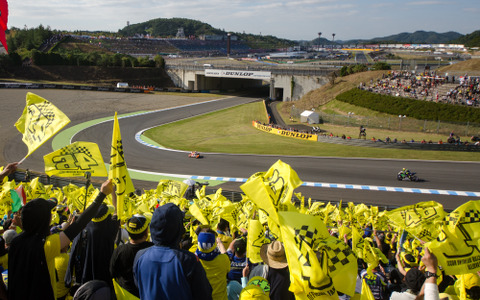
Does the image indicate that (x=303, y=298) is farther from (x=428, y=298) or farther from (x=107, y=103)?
(x=107, y=103)

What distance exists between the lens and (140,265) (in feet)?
12.0

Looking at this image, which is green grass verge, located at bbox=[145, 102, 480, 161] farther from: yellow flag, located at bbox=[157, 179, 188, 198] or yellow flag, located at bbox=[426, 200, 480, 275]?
yellow flag, located at bbox=[426, 200, 480, 275]

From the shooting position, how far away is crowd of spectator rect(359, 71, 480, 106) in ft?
139

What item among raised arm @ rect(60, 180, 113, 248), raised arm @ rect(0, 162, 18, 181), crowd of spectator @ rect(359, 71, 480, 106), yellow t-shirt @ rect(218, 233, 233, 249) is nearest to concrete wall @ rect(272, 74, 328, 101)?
crowd of spectator @ rect(359, 71, 480, 106)

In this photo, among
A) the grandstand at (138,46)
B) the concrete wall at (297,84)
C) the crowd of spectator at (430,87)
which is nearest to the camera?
the crowd of spectator at (430,87)

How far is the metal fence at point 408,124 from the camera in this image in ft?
118

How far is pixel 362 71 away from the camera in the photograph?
5956 centimetres

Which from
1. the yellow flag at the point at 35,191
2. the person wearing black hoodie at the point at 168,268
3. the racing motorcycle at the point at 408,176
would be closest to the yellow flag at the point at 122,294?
the person wearing black hoodie at the point at 168,268

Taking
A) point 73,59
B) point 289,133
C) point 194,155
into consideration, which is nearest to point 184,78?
point 73,59

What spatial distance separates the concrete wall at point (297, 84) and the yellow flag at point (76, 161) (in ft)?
188

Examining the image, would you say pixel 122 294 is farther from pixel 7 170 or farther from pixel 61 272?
pixel 7 170

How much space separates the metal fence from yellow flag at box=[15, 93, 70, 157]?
38335mm

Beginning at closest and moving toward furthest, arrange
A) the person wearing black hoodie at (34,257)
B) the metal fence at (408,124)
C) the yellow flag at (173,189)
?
the person wearing black hoodie at (34,257), the yellow flag at (173,189), the metal fence at (408,124)

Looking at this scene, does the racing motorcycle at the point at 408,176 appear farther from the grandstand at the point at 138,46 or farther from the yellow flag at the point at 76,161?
the grandstand at the point at 138,46
